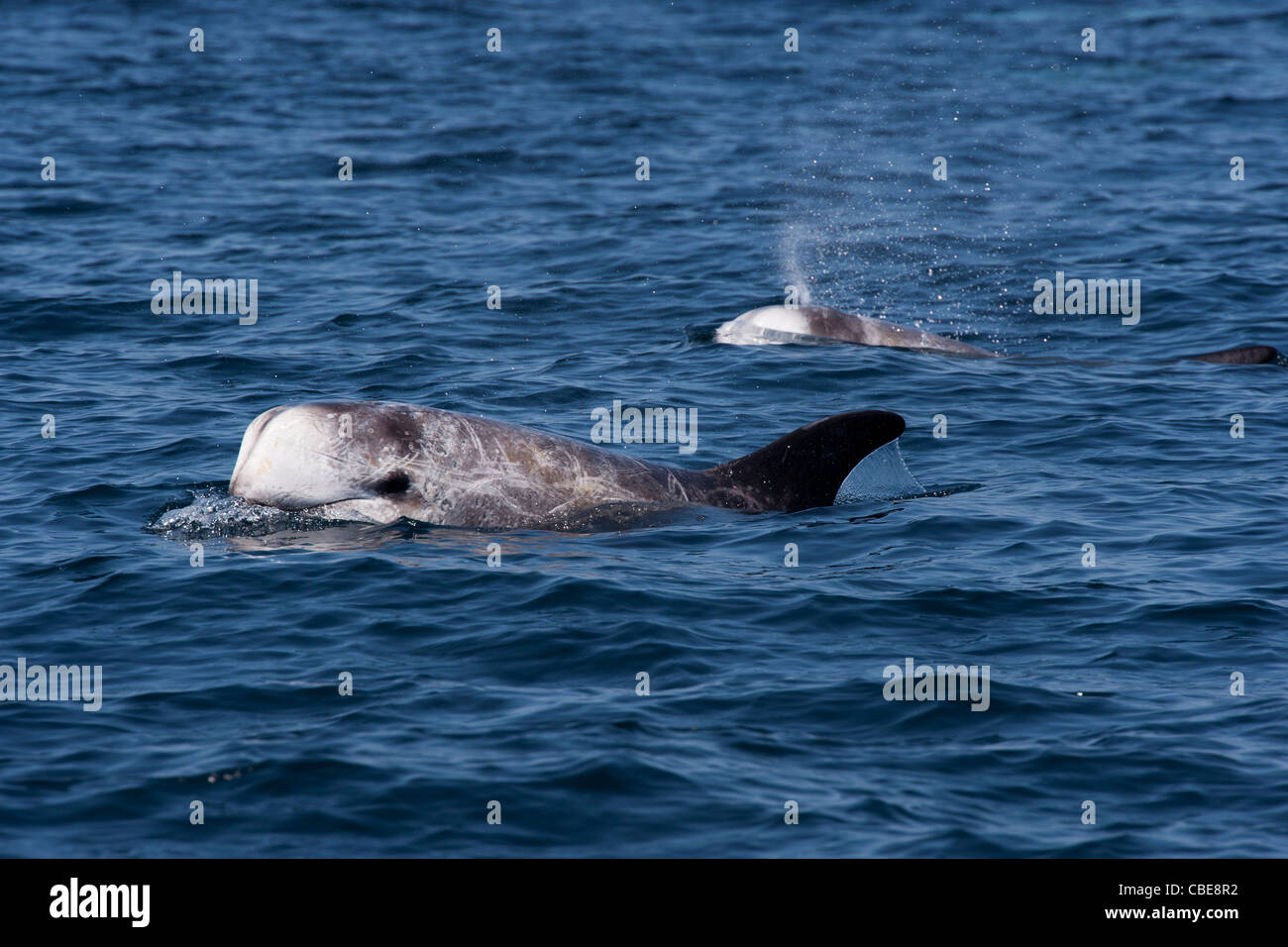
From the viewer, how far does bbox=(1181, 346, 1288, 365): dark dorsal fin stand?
67.7 ft

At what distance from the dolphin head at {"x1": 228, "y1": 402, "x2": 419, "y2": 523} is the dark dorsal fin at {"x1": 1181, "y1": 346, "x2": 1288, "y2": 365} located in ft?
39.6

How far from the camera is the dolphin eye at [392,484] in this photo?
44.3 feet

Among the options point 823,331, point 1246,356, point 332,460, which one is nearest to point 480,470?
point 332,460

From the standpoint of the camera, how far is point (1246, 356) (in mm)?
20672

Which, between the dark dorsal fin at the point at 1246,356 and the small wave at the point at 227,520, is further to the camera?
the dark dorsal fin at the point at 1246,356

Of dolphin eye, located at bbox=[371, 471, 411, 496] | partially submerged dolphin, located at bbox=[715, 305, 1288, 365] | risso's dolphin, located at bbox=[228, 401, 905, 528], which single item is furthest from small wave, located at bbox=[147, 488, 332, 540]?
partially submerged dolphin, located at bbox=[715, 305, 1288, 365]

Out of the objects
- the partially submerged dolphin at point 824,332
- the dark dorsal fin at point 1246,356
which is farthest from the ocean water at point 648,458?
the partially submerged dolphin at point 824,332

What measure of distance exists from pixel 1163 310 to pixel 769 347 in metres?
6.54

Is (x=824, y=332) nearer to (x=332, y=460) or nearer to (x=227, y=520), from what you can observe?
(x=332, y=460)

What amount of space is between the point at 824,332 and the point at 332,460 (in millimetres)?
10643

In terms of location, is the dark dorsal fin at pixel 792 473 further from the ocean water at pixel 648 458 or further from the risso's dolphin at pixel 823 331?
the risso's dolphin at pixel 823 331

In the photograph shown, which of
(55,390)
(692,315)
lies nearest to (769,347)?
(692,315)
